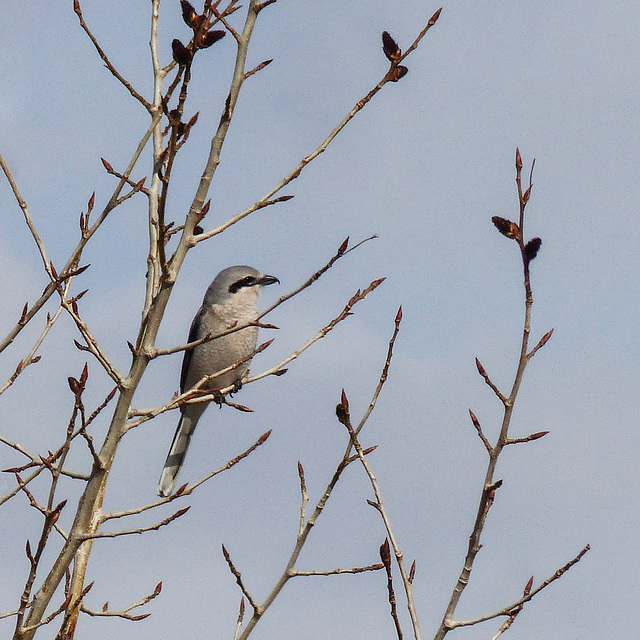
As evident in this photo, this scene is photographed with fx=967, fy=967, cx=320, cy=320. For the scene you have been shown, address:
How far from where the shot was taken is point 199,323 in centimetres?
766

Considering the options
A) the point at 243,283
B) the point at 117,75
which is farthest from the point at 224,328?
the point at 117,75

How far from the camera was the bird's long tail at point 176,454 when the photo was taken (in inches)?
280

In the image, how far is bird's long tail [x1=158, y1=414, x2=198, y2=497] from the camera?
7.12 metres

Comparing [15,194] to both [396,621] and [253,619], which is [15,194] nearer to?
[253,619]

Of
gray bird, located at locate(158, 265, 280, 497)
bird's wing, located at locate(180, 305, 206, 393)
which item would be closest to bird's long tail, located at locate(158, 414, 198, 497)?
gray bird, located at locate(158, 265, 280, 497)

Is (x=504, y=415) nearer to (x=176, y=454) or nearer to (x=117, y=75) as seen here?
(x=117, y=75)

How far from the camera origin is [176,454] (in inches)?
294

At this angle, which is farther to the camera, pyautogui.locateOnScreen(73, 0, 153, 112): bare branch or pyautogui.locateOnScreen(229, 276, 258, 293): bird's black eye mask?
pyautogui.locateOnScreen(229, 276, 258, 293): bird's black eye mask

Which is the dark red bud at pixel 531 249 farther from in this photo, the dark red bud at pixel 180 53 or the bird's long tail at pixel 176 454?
the bird's long tail at pixel 176 454

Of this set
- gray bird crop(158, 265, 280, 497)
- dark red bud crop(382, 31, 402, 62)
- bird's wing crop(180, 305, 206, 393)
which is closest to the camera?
dark red bud crop(382, 31, 402, 62)

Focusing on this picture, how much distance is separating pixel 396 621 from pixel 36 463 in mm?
1802

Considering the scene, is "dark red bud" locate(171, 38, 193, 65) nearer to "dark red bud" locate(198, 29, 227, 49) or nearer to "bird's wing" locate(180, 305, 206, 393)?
"dark red bud" locate(198, 29, 227, 49)

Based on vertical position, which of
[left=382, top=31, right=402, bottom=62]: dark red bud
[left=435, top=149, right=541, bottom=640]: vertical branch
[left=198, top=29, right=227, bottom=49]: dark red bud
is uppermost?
[left=382, top=31, right=402, bottom=62]: dark red bud

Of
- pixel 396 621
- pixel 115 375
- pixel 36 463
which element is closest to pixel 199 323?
pixel 36 463
